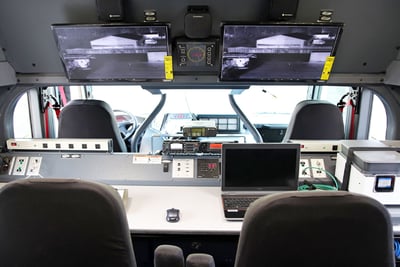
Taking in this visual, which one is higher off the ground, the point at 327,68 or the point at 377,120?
the point at 327,68

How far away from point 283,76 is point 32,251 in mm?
1611

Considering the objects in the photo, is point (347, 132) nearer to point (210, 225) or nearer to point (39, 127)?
point (210, 225)

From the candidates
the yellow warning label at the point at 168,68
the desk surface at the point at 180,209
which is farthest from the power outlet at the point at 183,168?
Answer: the yellow warning label at the point at 168,68

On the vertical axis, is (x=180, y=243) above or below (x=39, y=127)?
below

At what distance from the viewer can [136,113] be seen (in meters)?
3.58

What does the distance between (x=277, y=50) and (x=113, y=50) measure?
1004mm

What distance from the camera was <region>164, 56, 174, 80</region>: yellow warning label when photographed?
177 centimetres

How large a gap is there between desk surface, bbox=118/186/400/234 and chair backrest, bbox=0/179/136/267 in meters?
0.46

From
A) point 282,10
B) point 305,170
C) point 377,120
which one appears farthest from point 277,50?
point 377,120

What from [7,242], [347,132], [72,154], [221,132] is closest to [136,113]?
[221,132]

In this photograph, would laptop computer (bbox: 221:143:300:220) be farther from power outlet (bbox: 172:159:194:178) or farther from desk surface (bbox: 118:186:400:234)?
power outlet (bbox: 172:159:194:178)

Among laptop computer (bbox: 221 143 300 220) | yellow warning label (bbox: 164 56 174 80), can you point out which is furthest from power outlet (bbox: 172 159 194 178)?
yellow warning label (bbox: 164 56 174 80)

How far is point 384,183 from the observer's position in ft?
4.81

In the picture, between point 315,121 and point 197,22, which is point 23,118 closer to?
point 197,22
